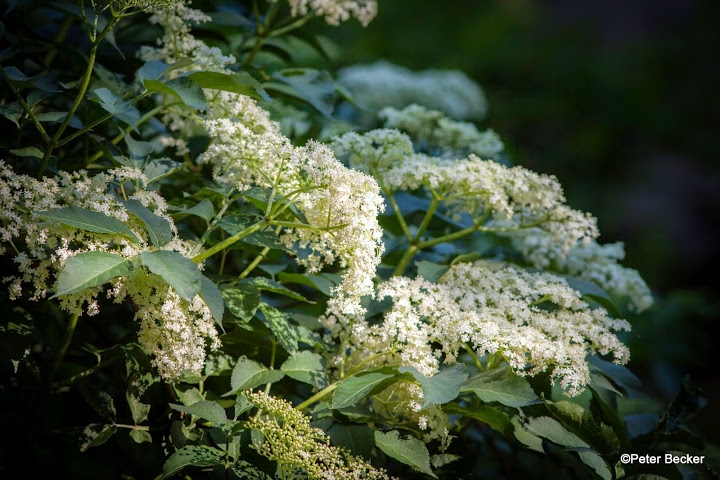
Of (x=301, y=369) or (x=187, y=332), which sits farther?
(x=301, y=369)

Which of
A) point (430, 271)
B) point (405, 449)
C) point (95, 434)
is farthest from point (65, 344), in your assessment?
point (430, 271)

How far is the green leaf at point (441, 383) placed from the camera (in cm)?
76

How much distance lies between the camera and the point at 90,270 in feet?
2.25

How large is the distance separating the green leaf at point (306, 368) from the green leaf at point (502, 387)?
8.6 inches

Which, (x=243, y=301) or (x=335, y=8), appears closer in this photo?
(x=243, y=301)

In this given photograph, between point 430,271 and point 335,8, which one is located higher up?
point 335,8

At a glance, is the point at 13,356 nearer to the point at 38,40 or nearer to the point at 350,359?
the point at 350,359

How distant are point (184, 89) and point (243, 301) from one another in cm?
30

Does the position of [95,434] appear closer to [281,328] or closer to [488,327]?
[281,328]

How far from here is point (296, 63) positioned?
1.55m

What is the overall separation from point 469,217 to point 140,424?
0.80 meters

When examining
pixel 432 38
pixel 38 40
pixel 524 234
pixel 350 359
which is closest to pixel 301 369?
pixel 350 359

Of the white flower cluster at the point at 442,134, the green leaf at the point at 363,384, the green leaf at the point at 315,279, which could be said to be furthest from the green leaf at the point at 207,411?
the white flower cluster at the point at 442,134

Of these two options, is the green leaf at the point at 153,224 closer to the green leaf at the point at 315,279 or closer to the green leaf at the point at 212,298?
the green leaf at the point at 212,298
